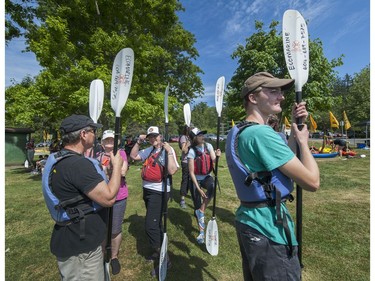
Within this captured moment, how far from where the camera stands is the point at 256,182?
5.12ft

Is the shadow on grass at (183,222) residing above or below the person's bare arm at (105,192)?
below

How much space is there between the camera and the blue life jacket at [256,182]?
1.55 meters

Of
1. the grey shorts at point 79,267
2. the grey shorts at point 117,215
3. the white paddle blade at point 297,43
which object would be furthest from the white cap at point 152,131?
the white paddle blade at point 297,43

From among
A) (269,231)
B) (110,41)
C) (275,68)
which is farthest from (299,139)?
(275,68)

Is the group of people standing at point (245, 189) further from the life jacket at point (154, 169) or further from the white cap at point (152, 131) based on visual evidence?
the white cap at point (152, 131)

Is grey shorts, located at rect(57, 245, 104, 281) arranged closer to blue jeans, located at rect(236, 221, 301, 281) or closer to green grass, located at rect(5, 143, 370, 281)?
blue jeans, located at rect(236, 221, 301, 281)

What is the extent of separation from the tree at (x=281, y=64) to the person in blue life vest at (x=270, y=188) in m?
19.7

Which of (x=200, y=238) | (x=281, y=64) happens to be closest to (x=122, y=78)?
(x=200, y=238)

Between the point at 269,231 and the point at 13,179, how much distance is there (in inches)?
538

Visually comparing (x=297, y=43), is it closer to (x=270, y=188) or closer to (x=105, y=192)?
(x=270, y=188)

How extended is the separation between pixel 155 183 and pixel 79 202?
1.98 metres

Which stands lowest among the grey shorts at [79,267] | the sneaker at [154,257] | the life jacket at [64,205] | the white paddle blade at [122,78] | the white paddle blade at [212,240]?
the sneaker at [154,257]

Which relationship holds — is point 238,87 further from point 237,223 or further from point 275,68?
point 237,223

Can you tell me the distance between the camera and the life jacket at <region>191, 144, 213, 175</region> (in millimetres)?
4758
